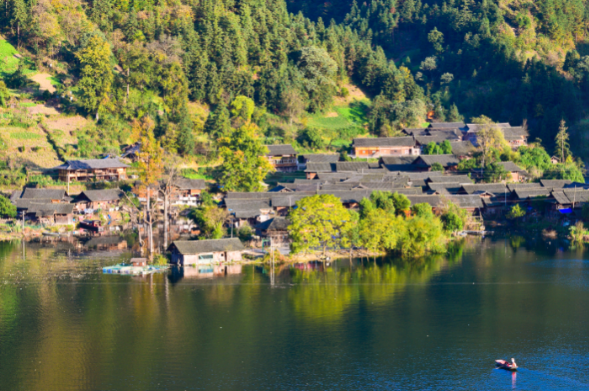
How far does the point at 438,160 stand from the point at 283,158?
50.4 ft

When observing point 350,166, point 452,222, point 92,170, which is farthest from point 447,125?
point 92,170

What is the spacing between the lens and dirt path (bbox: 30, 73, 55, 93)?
74250 millimetres

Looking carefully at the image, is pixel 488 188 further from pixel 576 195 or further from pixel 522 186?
pixel 576 195

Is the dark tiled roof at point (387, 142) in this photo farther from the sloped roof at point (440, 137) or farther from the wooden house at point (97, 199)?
the wooden house at point (97, 199)

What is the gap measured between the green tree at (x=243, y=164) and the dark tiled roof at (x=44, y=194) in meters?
13.2

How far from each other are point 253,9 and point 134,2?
15.9 m

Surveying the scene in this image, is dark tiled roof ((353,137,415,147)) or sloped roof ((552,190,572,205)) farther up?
dark tiled roof ((353,137,415,147))

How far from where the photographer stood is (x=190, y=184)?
59500 mm

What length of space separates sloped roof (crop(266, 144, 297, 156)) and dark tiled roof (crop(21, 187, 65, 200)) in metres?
21.3

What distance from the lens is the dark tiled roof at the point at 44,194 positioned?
56062mm

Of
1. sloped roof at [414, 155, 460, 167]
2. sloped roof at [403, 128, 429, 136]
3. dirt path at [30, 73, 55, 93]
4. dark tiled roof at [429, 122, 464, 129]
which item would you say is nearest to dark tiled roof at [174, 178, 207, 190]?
sloped roof at [414, 155, 460, 167]

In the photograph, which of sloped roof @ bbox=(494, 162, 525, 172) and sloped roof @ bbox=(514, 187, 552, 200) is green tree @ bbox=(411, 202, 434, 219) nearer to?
sloped roof @ bbox=(514, 187, 552, 200)

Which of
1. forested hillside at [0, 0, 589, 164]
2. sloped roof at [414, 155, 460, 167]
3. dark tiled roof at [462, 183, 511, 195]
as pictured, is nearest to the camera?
dark tiled roof at [462, 183, 511, 195]

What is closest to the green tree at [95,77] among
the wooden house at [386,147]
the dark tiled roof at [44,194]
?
the dark tiled roof at [44,194]
